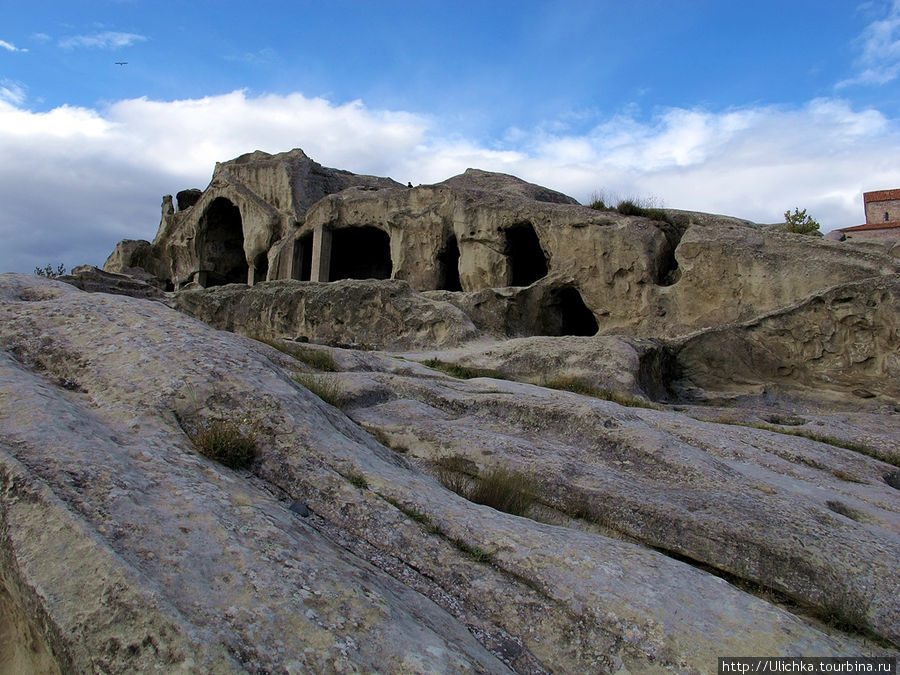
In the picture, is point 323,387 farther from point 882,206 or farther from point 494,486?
point 882,206

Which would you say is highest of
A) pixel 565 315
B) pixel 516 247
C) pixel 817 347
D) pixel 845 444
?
pixel 516 247

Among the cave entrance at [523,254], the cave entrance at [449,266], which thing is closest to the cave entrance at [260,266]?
the cave entrance at [449,266]

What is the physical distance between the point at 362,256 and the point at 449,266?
22.5ft

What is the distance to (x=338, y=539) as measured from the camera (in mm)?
2965

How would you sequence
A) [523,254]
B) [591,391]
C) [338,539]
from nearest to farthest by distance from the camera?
[338,539]
[591,391]
[523,254]

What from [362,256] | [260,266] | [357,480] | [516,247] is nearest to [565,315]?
[516,247]

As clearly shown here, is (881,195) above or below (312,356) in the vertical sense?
above

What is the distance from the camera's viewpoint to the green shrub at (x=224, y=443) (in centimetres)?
328

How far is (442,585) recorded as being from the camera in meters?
2.83

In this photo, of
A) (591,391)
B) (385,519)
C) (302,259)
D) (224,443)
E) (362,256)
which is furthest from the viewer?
(362,256)

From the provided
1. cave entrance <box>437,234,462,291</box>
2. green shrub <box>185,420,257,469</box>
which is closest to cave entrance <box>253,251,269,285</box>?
Result: cave entrance <box>437,234,462,291</box>

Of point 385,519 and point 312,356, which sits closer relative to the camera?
point 385,519

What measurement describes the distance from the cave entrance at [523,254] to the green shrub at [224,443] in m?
15.6

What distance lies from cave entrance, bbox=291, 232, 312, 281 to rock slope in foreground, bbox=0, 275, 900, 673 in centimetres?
1882
